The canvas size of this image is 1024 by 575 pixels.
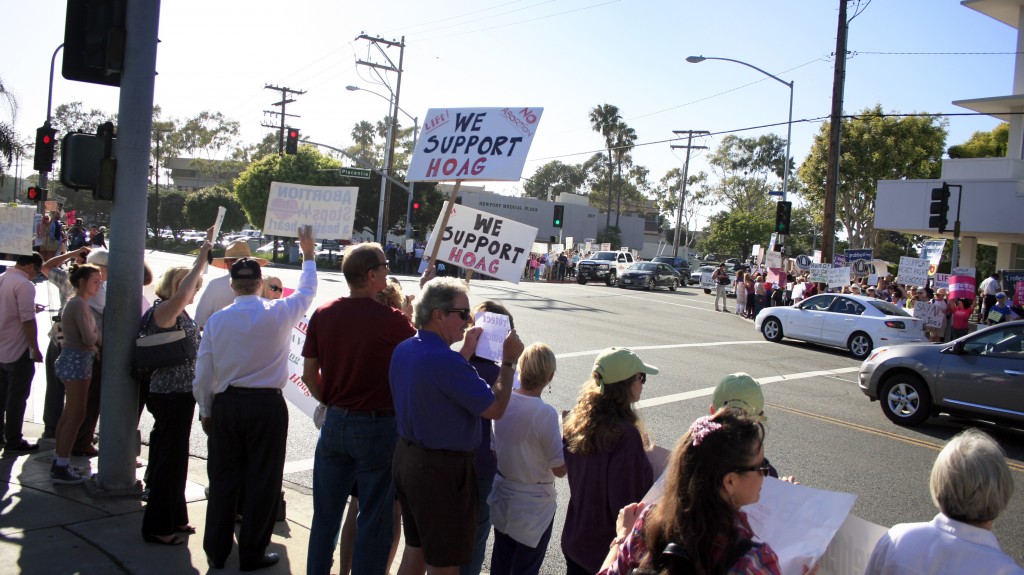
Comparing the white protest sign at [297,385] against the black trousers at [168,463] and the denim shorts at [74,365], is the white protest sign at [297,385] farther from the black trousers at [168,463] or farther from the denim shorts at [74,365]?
the denim shorts at [74,365]

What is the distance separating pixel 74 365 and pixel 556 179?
3862 inches

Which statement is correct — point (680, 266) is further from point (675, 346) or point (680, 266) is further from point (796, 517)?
point (796, 517)

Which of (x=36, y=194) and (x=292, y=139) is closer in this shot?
(x=36, y=194)

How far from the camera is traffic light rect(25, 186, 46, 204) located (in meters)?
21.2

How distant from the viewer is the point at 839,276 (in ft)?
75.6

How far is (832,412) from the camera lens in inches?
405

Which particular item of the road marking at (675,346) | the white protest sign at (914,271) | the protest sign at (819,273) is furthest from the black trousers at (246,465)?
the protest sign at (819,273)

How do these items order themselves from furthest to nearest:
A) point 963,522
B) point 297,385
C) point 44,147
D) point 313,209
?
point 44,147, point 313,209, point 297,385, point 963,522

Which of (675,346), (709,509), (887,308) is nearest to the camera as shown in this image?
(709,509)

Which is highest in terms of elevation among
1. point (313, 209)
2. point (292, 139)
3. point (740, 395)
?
point (292, 139)

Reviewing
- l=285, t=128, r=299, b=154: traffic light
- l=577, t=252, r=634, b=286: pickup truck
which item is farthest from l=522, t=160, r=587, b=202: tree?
l=285, t=128, r=299, b=154: traffic light

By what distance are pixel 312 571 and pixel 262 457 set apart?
27.6 inches

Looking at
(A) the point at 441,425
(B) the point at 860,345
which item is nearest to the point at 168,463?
(A) the point at 441,425

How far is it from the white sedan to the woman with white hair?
15.4 meters
